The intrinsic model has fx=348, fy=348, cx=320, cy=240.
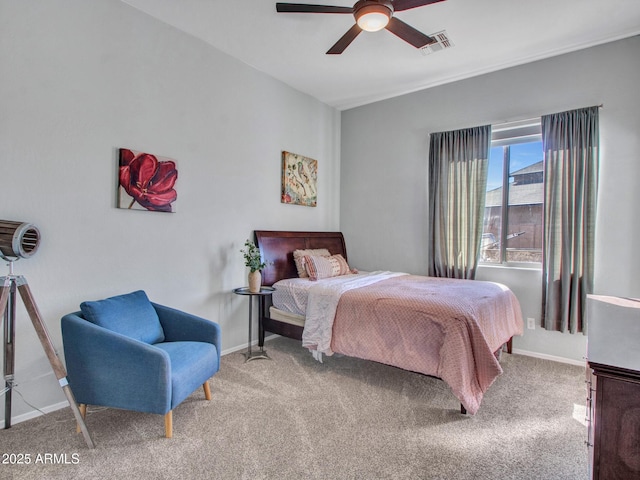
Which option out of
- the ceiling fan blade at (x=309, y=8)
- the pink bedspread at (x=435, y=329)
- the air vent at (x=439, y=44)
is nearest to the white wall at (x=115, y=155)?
the ceiling fan blade at (x=309, y=8)

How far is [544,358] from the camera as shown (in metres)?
3.46

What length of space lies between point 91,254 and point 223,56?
223cm

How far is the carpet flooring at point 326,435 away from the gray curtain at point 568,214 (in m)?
0.76

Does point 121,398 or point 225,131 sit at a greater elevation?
point 225,131

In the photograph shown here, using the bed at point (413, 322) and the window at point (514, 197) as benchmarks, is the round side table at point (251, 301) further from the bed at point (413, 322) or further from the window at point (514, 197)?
the window at point (514, 197)

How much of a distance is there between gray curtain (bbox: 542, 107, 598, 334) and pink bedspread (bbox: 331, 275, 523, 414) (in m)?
0.47

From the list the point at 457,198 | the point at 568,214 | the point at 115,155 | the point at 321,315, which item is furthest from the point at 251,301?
the point at 568,214

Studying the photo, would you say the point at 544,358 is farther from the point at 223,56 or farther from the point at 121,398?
the point at 223,56

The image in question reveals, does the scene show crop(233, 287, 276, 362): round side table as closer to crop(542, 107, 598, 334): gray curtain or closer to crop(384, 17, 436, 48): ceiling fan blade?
crop(384, 17, 436, 48): ceiling fan blade

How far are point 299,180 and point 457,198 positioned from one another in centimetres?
188

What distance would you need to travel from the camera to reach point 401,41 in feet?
10.5

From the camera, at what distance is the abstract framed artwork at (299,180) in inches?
164

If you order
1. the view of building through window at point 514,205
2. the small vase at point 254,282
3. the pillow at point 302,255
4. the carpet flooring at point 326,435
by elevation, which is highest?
the view of building through window at point 514,205

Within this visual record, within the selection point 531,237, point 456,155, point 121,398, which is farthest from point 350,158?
point 121,398
